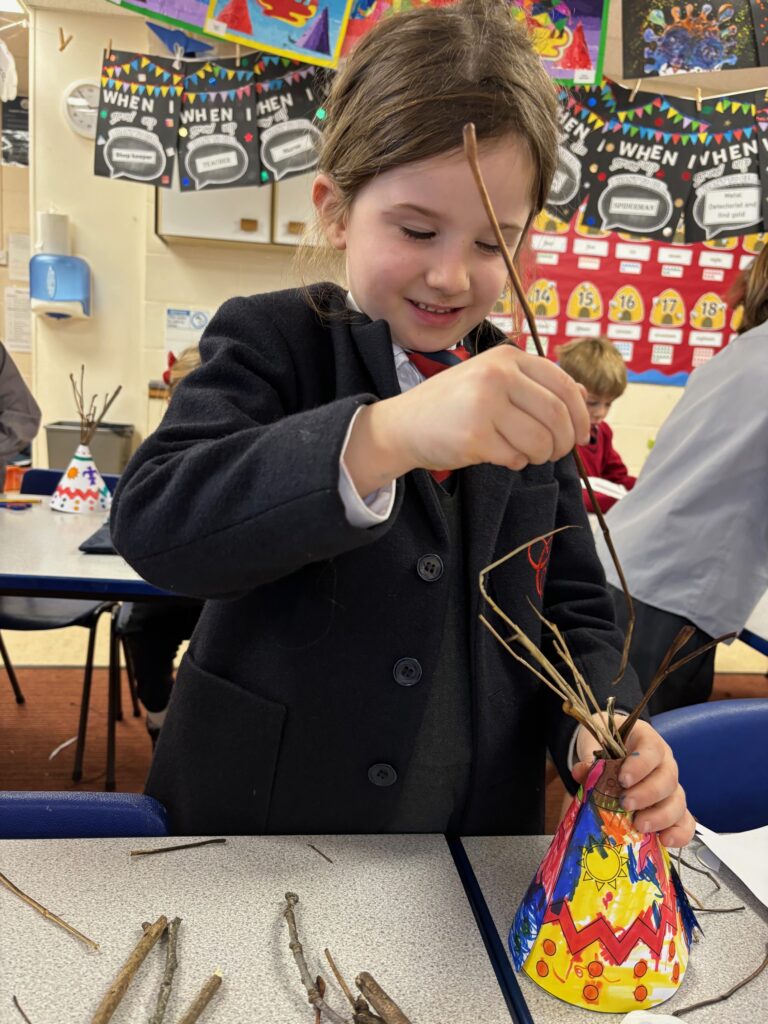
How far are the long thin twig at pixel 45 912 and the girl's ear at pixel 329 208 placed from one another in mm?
609

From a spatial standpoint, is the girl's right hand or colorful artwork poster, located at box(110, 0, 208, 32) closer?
the girl's right hand

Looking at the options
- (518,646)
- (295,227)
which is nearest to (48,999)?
(518,646)

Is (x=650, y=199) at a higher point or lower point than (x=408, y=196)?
higher

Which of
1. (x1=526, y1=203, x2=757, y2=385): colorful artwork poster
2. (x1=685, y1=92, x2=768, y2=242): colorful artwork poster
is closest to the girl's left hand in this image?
(x1=685, y1=92, x2=768, y2=242): colorful artwork poster

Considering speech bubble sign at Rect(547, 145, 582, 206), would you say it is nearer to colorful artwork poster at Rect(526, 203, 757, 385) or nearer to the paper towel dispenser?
colorful artwork poster at Rect(526, 203, 757, 385)

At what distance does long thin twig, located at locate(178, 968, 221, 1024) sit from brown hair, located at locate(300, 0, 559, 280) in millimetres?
624

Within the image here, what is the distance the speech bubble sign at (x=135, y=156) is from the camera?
104 inches

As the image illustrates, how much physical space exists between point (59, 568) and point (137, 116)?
1.88 metres

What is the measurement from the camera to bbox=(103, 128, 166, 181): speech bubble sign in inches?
104

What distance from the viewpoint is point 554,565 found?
85 centimetres

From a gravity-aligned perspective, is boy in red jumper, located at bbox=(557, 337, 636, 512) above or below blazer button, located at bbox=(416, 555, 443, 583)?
above

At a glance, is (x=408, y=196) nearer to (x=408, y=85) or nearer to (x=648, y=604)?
(x=408, y=85)

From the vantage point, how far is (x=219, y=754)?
743mm

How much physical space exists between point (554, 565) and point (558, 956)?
42 centimetres
